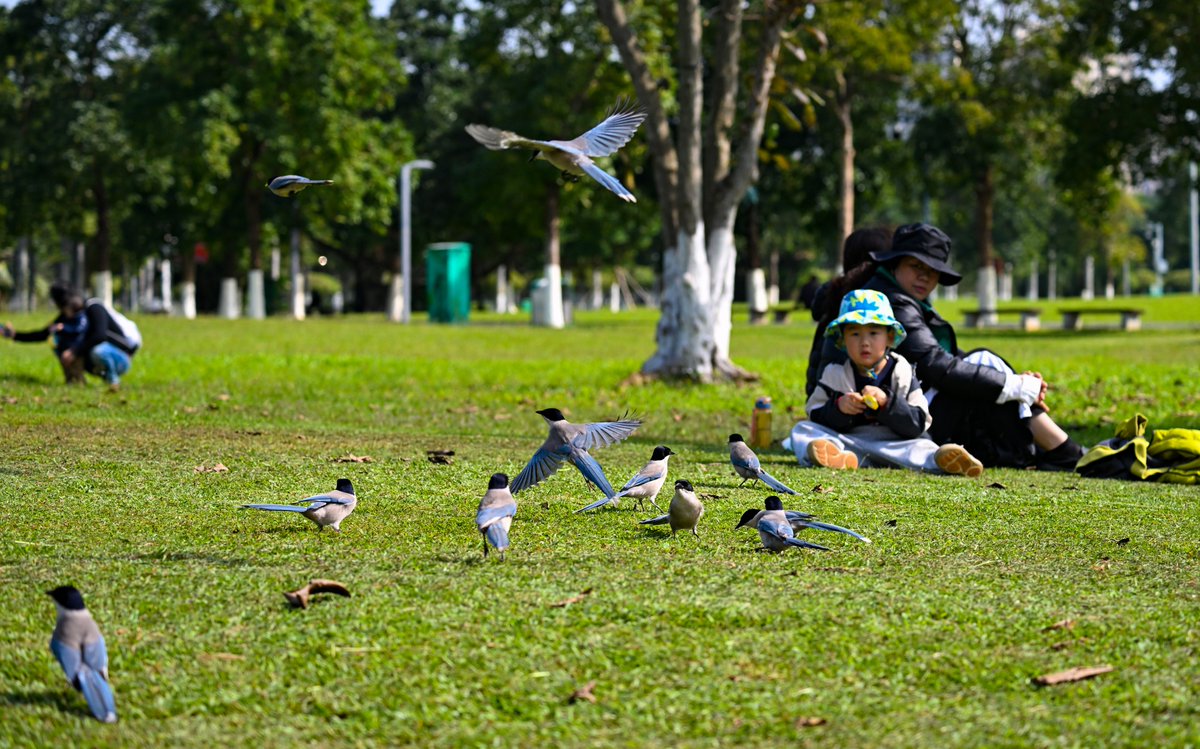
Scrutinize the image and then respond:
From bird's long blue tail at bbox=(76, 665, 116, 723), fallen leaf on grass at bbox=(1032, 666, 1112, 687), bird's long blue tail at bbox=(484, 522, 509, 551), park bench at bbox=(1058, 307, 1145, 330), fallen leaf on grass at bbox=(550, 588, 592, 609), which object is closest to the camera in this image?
bird's long blue tail at bbox=(76, 665, 116, 723)

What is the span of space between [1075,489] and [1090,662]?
386cm

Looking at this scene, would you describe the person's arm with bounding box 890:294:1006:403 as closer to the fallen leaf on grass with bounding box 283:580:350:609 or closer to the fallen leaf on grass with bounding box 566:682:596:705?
the fallen leaf on grass with bounding box 283:580:350:609

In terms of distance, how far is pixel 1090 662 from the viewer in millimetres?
3898

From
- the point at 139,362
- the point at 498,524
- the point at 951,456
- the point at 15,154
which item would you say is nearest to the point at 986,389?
the point at 951,456

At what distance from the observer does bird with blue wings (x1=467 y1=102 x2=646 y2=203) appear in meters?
5.55

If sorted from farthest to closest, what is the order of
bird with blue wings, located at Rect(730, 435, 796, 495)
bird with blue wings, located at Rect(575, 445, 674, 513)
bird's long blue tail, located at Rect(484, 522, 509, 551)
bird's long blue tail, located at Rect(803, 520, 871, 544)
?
bird with blue wings, located at Rect(730, 435, 796, 495)
bird with blue wings, located at Rect(575, 445, 674, 513)
bird's long blue tail, located at Rect(803, 520, 871, 544)
bird's long blue tail, located at Rect(484, 522, 509, 551)

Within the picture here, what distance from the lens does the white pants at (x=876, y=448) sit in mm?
8352

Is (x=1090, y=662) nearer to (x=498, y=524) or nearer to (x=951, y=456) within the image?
(x=498, y=524)

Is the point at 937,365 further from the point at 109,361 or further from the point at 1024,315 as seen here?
the point at 1024,315

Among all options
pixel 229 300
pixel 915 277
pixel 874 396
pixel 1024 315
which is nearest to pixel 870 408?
pixel 874 396

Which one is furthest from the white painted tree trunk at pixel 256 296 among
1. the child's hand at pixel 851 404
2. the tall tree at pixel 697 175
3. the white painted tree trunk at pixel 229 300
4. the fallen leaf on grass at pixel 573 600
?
the fallen leaf on grass at pixel 573 600

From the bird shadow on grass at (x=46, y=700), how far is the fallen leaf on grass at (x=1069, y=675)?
101 inches

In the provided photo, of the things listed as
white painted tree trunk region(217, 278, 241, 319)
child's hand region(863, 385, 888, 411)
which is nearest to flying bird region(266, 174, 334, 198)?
child's hand region(863, 385, 888, 411)

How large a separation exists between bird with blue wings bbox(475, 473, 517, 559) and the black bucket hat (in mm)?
4268
